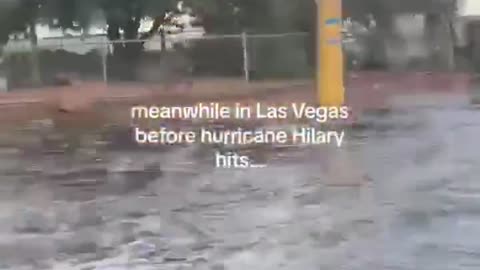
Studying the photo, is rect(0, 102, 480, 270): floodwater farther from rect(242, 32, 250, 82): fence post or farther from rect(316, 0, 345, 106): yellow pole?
rect(242, 32, 250, 82): fence post

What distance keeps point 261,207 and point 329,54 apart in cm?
171

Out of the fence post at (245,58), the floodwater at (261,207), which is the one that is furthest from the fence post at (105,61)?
the fence post at (245,58)

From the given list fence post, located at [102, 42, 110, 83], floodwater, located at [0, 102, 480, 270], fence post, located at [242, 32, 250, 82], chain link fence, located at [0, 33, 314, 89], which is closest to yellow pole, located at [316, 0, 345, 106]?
chain link fence, located at [0, 33, 314, 89]

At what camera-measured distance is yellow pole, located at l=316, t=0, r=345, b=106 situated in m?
7.14

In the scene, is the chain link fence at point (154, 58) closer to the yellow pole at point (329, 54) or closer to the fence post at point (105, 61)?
the fence post at point (105, 61)

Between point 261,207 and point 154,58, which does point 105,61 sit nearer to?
point 154,58

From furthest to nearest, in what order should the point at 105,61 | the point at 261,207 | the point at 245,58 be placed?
the point at 245,58, the point at 105,61, the point at 261,207

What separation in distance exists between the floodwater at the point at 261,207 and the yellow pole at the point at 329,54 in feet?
1.22

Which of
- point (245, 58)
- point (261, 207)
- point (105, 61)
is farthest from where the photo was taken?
point (245, 58)

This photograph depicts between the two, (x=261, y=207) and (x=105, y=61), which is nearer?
(x=261, y=207)

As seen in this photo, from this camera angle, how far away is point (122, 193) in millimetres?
6512

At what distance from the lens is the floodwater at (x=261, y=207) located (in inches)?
203

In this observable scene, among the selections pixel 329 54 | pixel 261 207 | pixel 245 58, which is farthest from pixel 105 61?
pixel 261 207

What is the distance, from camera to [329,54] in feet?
24.1
